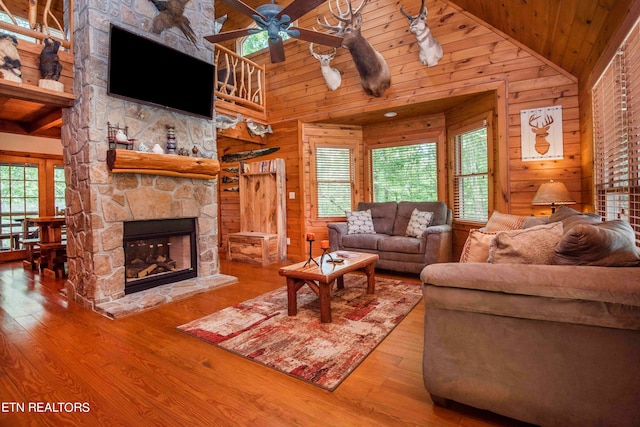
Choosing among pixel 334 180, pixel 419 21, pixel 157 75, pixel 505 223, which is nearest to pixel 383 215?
pixel 334 180

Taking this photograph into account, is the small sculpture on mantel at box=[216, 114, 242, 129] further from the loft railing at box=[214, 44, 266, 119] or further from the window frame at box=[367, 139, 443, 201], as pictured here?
the window frame at box=[367, 139, 443, 201]

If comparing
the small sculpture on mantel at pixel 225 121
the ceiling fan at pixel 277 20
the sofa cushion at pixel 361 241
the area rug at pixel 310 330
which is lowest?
the area rug at pixel 310 330

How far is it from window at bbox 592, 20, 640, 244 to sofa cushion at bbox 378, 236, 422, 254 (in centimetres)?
186

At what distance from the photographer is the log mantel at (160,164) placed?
10.6 feet

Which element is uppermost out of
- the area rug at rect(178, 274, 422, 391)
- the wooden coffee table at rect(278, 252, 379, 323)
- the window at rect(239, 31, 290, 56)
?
the window at rect(239, 31, 290, 56)

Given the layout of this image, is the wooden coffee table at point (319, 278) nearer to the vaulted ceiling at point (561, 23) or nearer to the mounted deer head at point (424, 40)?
the vaulted ceiling at point (561, 23)

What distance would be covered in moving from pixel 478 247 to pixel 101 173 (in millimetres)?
3493

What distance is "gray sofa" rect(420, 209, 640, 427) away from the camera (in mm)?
1255

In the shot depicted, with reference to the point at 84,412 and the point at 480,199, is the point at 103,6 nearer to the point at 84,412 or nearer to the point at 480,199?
the point at 84,412

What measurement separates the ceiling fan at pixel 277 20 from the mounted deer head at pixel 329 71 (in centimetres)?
186

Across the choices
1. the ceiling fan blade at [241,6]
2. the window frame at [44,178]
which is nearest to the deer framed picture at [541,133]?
the ceiling fan blade at [241,6]

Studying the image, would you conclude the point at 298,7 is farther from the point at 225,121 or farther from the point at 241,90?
the point at 241,90

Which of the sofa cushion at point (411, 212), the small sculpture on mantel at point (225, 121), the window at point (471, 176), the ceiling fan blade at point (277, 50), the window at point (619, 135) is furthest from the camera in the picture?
the small sculpture on mantel at point (225, 121)

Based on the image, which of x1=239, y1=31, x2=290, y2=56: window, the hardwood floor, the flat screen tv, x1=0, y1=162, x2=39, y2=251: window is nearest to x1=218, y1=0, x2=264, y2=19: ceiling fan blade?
the flat screen tv
